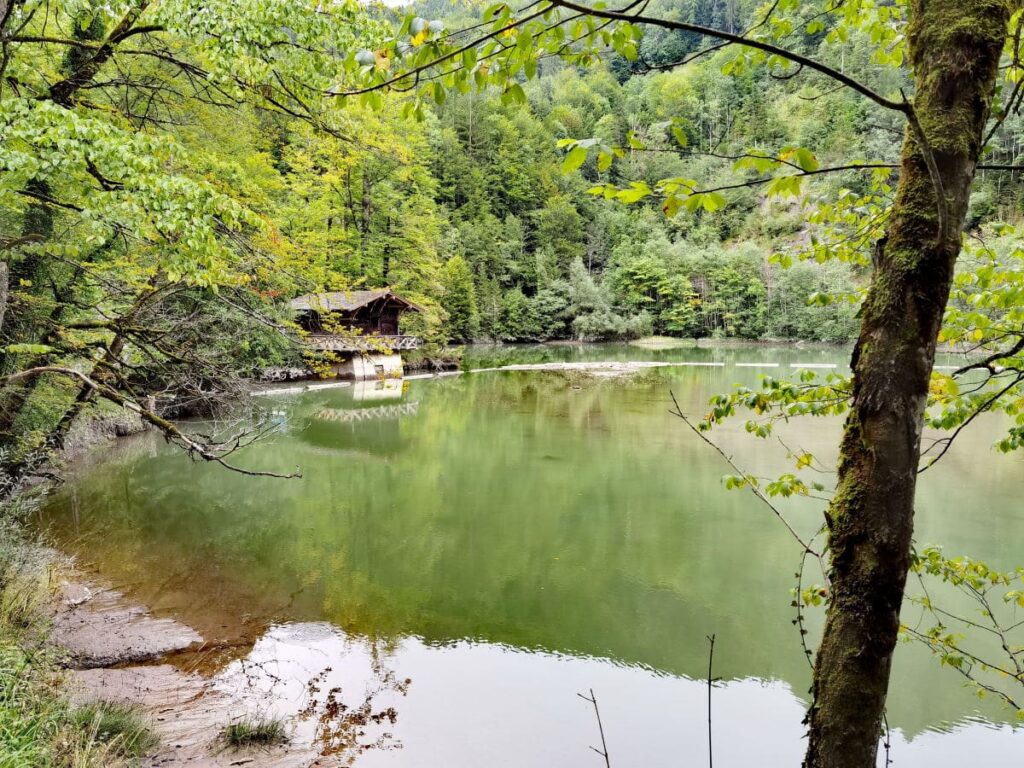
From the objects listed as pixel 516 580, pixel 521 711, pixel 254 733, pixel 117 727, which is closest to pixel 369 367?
pixel 516 580

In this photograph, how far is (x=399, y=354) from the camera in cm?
2612

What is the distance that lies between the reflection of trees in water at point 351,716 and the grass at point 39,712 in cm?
102

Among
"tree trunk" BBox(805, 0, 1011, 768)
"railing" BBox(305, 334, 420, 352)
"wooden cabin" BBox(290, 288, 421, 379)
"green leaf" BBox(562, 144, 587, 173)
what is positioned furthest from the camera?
"wooden cabin" BBox(290, 288, 421, 379)

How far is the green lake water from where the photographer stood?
13.7 feet

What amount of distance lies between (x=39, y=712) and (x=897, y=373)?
408 centimetres

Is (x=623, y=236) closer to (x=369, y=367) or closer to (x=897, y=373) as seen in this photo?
(x=369, y=367)

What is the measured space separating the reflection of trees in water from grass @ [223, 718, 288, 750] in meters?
0.25

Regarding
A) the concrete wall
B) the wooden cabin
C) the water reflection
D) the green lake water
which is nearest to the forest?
the green lake water

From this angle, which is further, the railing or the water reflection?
the railing

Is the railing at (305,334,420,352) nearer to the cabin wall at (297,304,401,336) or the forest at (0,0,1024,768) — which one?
the cabin wall at (297,304,401,336)

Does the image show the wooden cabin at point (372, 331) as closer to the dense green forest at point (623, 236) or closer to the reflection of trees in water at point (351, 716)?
the dense green forest at point (623, 236)

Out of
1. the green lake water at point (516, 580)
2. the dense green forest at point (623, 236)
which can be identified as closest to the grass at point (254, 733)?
the green lake water at point (516, 580)

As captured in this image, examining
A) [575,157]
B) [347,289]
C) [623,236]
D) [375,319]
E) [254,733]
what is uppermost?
[623,236]

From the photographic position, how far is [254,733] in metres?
3.69
